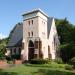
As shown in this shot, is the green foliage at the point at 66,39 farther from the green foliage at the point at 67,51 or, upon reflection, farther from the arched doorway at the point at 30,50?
the arched doorway at the point at 30,50

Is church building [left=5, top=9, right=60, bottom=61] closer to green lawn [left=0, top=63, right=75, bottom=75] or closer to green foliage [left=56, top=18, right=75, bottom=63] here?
green foliage [left=56, top=18, right=75, bottom=63]

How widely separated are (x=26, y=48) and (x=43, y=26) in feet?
23.3

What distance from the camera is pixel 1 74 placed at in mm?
24078

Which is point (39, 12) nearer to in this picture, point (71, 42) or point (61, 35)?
point (71, 42)

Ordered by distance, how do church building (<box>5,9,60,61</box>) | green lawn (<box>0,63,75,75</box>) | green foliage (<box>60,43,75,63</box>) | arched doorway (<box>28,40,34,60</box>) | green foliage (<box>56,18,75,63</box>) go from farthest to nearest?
arched doorway (<box>28,40,34,60</box>), green foliage (<box>60,43,75,63</box>), church building (<box>5,9,60,61</box>), green foliage (<box>56,18,75,63</box>), green lawn (<box>0,63,75,75</box>)

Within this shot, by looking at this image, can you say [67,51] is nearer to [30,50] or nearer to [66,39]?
[66,39]

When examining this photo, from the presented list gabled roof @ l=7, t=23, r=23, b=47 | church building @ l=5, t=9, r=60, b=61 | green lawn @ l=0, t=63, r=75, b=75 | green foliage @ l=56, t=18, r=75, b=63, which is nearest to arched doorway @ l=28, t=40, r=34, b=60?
church building @ l=5, t=9, r=60, b=61

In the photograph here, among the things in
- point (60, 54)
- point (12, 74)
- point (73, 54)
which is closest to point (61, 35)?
point (60, 54)

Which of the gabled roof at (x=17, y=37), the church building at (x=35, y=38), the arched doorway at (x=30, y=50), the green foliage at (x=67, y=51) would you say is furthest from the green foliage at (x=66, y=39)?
the gabled roof at (x=17, y=37)

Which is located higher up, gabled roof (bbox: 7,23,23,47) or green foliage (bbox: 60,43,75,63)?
gabled roof (bbox: 7,23,23,47)

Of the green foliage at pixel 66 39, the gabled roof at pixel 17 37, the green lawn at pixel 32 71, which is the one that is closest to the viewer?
the green lawn at pixel 32 71

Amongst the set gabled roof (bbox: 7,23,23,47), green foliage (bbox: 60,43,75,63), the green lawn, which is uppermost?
gabled roof (bbox: 7,23,23,47)

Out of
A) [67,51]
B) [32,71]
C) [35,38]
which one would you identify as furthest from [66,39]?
[32,71]

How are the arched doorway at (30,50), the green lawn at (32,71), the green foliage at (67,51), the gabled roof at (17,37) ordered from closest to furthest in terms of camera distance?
1. the green lawn at (32,71)
2. the green foliage at (67,51)
3. the arched doorway at (30,50)
4. the gabled roof at (17,37)
